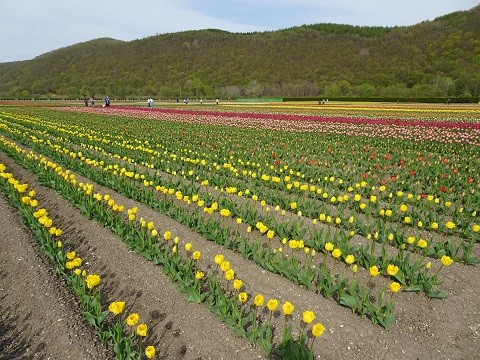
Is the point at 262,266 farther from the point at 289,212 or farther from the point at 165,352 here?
the point at 289,212

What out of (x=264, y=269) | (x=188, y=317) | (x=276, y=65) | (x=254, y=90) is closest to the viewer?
(x=188, y=317)

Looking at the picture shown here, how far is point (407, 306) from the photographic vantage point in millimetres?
4414

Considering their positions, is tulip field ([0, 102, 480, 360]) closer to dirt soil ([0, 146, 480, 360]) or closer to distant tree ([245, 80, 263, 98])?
dirt soil ([0, 146, 480, 360])

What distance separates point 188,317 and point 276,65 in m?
141

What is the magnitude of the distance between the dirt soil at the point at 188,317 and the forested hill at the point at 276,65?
84.3 metres

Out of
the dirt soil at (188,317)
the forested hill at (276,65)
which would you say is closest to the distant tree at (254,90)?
the forested hill at (276,65)

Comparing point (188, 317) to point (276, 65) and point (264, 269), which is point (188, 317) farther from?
point (276, 65)

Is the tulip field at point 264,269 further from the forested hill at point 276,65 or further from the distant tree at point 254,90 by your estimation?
the distant tree at point 254,90

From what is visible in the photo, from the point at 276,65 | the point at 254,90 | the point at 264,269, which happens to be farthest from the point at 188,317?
the point at 276,65

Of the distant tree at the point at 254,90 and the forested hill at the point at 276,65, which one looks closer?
the forested hill at the point at 276,65

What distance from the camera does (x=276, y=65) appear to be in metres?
137

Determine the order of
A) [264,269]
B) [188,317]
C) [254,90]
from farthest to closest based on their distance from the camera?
1. [254,90]
2. [264,269]
3. [188,317]

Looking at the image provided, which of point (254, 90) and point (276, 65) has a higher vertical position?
point (276, 65)

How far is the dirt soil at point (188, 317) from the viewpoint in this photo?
379cm
